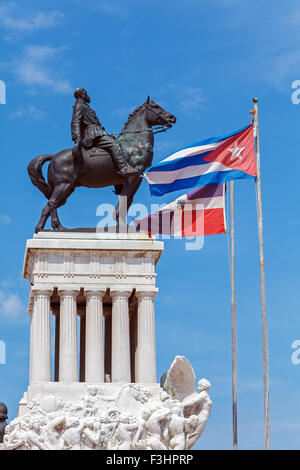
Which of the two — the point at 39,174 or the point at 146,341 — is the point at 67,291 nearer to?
the point at 146,341

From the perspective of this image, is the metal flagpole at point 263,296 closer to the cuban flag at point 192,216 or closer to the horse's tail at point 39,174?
the cuban flag at point 192,216

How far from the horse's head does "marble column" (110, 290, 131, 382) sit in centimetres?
819

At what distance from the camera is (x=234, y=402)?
57.7 metres

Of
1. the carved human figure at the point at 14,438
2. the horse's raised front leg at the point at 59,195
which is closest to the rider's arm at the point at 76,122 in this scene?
the horse's raised front leg at the point at 59,195

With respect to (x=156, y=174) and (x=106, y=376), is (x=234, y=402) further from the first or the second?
(x=156, y=174)

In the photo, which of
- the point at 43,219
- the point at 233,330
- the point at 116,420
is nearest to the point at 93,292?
the point at 43,219

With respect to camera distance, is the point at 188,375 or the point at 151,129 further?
the point at 151,129

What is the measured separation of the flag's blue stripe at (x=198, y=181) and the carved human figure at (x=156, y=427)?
32.4ft

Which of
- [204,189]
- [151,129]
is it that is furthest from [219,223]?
[151,129]

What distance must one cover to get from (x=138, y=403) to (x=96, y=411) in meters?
1.75

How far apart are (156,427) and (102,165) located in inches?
482

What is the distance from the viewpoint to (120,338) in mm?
57688

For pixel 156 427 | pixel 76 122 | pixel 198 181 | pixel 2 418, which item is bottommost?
pixel 156 427

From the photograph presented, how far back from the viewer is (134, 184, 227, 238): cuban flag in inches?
2309
